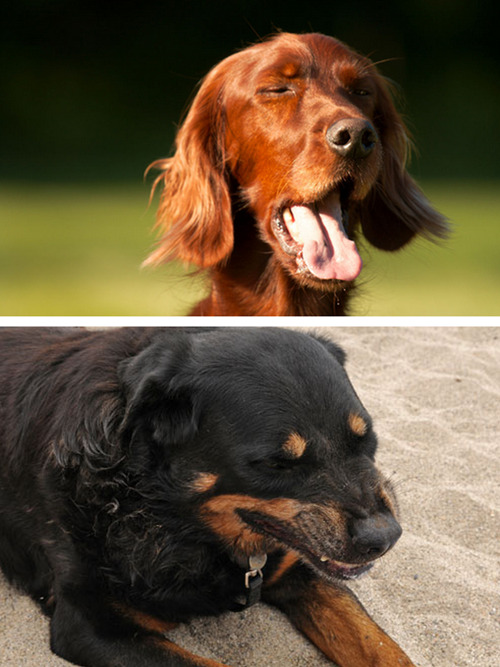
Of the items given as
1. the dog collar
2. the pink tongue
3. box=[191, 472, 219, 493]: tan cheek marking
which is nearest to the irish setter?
the pink tongue

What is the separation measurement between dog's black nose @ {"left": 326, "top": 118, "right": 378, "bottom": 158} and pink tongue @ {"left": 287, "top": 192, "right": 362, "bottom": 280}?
0.17 metres

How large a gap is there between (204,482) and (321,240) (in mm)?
753

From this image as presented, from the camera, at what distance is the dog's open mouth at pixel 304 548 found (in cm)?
211

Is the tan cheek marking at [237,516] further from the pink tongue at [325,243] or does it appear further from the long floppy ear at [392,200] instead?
the long floppy ear at [392,200]

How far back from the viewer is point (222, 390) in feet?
7.02

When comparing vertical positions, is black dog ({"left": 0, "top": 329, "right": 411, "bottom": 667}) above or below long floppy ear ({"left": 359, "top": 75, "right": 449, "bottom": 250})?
below

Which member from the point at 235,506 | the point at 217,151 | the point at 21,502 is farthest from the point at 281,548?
the point at 217,151

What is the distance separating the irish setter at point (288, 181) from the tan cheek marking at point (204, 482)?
632mm

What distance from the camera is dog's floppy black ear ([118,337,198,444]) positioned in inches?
82.7

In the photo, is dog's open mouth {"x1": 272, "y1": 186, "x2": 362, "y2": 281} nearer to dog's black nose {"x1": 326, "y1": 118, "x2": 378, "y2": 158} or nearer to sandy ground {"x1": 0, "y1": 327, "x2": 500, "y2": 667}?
dog's black nose {"x1": 326, "y1": 118, "x2": 378, "y2": 158}

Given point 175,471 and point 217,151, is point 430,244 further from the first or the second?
point 175,471

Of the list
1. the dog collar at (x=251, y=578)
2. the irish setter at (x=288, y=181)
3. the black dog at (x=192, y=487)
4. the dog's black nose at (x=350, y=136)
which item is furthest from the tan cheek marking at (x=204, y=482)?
the dog's black nose at (x=350, y=136)

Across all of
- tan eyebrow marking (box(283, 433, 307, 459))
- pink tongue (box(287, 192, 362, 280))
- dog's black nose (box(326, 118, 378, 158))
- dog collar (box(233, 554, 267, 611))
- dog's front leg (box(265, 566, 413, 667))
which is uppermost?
dog's black nose (box(326, 118, 378, 158))

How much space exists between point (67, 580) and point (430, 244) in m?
1.49
